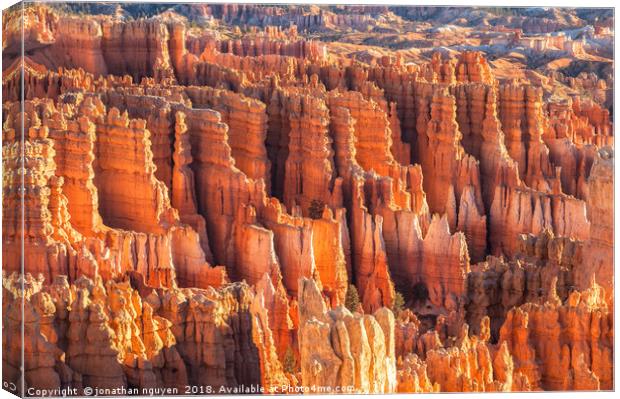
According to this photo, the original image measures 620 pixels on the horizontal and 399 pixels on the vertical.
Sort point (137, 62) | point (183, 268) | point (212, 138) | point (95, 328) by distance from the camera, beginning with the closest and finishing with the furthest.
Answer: point (95, 328) < point (183, 268) < point (212, 138) < point (137, 62)

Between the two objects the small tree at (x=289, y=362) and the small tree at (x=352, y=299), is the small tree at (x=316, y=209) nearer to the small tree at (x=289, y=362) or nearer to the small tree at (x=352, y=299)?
the small tree at (x=352, y=299)

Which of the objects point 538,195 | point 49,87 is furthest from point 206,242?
point 538,195

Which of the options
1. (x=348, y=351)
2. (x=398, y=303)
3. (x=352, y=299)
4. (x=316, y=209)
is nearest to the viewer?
(x=348, y=351)

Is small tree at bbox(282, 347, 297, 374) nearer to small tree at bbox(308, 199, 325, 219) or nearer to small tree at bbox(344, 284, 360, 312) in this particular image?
small tree at bbox(344, 284, 360, 312)

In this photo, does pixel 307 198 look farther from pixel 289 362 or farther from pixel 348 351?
pixel 348 351

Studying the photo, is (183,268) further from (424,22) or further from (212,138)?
(424,22)

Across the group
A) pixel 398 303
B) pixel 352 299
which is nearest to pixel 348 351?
pixel 352 299

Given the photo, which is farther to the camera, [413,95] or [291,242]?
[413,95]
